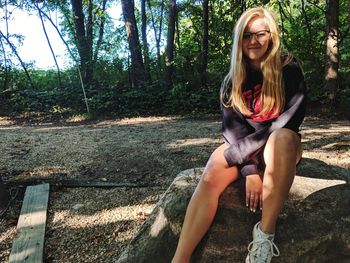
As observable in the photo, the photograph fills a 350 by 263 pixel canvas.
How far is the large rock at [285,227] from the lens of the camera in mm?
2465

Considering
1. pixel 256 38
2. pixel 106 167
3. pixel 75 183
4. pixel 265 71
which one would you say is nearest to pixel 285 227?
pixel 265 71

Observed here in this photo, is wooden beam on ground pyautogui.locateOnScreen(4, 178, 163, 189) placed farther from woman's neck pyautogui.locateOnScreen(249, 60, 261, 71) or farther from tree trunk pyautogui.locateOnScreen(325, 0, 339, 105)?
A: tree trunk pyautogui.locateOnScreen(325, 0, 339, 105)

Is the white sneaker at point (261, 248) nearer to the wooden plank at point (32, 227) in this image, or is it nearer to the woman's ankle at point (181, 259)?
the woman's ankle at point (181, 259)

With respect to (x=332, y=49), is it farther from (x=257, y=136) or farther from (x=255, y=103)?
(x=257, y=136)

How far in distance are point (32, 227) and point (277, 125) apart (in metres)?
2.51

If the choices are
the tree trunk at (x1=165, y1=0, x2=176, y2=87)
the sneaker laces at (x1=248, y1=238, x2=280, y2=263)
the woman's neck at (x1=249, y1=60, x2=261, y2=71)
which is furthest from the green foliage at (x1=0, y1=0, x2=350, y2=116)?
the sneaker laces at (x1=248, y1=238, x2=280, y2=263)

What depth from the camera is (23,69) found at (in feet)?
44.0

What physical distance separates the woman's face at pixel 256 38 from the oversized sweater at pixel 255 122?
14cm

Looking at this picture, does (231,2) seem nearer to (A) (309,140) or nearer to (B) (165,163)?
(A) (309,140)

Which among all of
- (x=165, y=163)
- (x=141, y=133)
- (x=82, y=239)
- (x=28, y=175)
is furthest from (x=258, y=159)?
(x=141, y=133)

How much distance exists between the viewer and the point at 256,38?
2.50m

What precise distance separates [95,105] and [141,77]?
203 cm

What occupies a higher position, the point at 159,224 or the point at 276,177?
the point at 276,177

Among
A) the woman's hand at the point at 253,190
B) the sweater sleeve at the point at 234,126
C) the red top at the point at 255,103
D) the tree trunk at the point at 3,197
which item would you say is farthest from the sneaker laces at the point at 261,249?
the tree trunk at the point at 3,197
